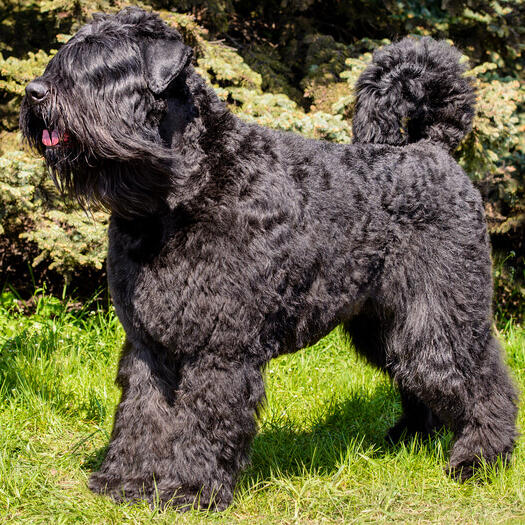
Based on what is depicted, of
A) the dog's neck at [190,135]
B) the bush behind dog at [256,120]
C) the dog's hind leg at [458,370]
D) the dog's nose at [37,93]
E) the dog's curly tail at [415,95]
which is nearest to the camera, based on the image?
the dog's nose at [37,93]

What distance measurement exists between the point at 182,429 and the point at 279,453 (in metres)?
0.87

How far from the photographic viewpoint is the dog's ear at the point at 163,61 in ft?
8.64

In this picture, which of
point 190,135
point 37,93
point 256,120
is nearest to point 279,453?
point 190,135

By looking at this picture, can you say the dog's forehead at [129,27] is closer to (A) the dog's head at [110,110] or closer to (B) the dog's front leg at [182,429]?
(A) the dog's head at [110,110]

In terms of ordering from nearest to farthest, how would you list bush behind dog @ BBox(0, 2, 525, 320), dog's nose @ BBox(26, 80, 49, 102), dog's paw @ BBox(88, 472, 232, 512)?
dog's nose @ BBox(26, 80, 49, 102), dog's paw @ BBox(88, 472, 232, 512), bush behind dog @ BBox(0, 2, 525, 320)

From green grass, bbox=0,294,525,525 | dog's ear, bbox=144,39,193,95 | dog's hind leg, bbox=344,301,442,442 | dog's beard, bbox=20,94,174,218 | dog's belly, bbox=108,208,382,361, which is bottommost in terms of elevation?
green grass, bbox=0,294,525,525

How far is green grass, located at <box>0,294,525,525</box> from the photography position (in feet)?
9.84

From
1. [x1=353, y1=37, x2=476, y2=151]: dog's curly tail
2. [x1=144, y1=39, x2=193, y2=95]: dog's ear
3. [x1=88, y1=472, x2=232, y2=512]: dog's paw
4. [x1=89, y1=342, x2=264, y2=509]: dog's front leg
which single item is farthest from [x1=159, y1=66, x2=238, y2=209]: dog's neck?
[x1=88, y1=472, x2=232, y2=512]: dog's paw

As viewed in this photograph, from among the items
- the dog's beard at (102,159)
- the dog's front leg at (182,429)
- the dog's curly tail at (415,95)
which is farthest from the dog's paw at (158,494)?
the dog's curly tail at (415,95)

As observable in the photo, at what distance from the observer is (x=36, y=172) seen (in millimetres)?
4695

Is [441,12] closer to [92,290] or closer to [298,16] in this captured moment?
[298,16]

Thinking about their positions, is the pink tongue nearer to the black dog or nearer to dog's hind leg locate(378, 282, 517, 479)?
the black dog

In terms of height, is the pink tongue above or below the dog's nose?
below

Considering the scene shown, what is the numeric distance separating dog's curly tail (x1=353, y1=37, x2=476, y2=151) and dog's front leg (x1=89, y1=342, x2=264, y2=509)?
156cm
